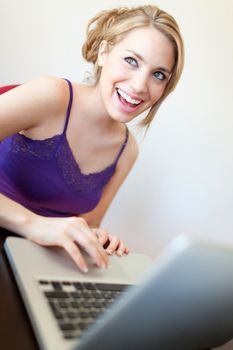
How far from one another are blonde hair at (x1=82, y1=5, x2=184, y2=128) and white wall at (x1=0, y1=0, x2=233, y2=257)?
326mm

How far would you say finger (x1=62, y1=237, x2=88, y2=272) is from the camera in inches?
23.5

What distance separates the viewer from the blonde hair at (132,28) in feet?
3.27

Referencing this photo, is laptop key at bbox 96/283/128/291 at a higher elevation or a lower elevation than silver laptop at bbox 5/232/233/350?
lower

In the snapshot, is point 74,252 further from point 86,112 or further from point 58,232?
point 86,112

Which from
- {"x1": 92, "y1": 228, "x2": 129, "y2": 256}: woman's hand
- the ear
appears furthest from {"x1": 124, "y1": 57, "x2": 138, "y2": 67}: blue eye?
{"x1": 92, "y1": 228, "x2": 129, "y2": 256}: woman's hand

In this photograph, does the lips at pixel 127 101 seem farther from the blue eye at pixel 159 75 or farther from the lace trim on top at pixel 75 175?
the lace trim on top at pixel 75 175

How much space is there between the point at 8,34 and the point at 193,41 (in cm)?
71

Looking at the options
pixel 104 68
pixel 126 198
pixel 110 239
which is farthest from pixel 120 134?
pixel 110 239

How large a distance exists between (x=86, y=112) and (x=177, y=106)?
523 millimetres

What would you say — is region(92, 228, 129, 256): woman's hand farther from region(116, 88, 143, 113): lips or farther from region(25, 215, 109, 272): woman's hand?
region(116, 88, 143, 113): lips

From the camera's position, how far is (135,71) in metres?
0.99

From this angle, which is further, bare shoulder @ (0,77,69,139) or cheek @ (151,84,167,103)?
cheek @ (151,84,167,103)

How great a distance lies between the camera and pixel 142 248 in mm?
1718

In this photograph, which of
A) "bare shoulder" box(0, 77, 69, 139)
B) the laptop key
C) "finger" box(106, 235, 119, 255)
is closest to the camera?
the laptop key
